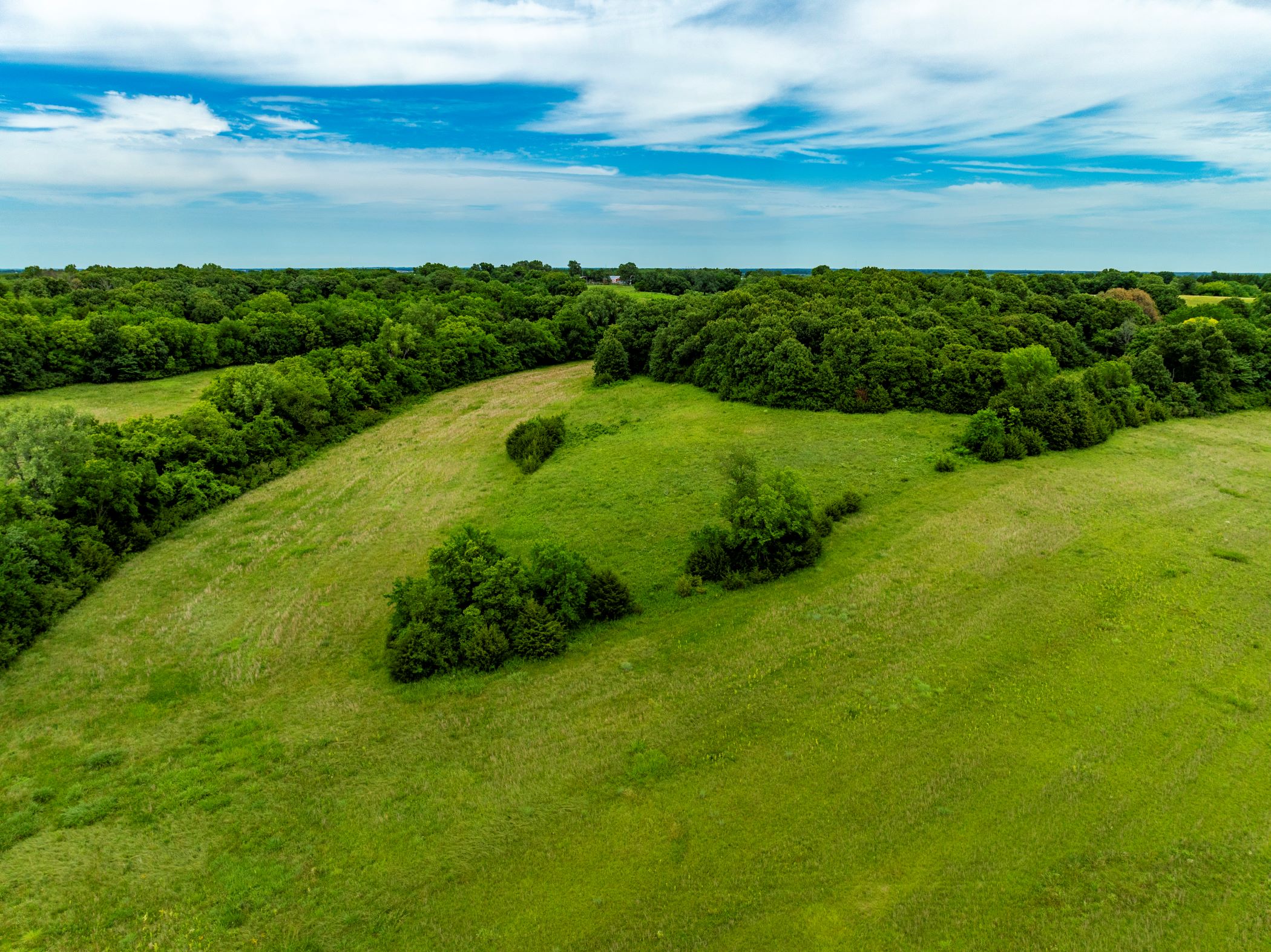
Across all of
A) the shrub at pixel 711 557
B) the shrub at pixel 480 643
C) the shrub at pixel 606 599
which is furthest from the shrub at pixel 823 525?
the shrub at pixel 480 643

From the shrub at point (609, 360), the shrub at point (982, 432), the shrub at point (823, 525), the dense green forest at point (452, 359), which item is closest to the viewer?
the dense green forest at point (452, 359)

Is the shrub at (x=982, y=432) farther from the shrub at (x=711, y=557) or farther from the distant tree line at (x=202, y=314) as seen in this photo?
the distant tree line at (x=202, y=314)

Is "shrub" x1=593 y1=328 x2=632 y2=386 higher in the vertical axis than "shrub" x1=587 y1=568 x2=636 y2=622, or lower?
higher

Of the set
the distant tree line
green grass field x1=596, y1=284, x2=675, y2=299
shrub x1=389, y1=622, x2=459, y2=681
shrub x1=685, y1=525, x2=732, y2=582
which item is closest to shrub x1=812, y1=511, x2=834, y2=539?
shrub x1=685, y1=525, x2=732, y2=582

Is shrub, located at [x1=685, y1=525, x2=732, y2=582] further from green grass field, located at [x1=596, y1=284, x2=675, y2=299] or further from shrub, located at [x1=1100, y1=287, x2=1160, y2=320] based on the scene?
shrub, located at [x1=1100, y1=287, x2=1160, y2=320]

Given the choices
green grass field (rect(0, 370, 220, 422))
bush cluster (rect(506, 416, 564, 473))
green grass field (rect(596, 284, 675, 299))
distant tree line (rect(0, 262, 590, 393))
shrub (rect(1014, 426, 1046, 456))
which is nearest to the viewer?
shrub (rect(1014, 426, 1046, 456))

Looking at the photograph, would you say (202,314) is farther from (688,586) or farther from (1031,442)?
(1031,442)

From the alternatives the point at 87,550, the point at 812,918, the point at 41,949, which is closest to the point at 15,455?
the point at 87,550
